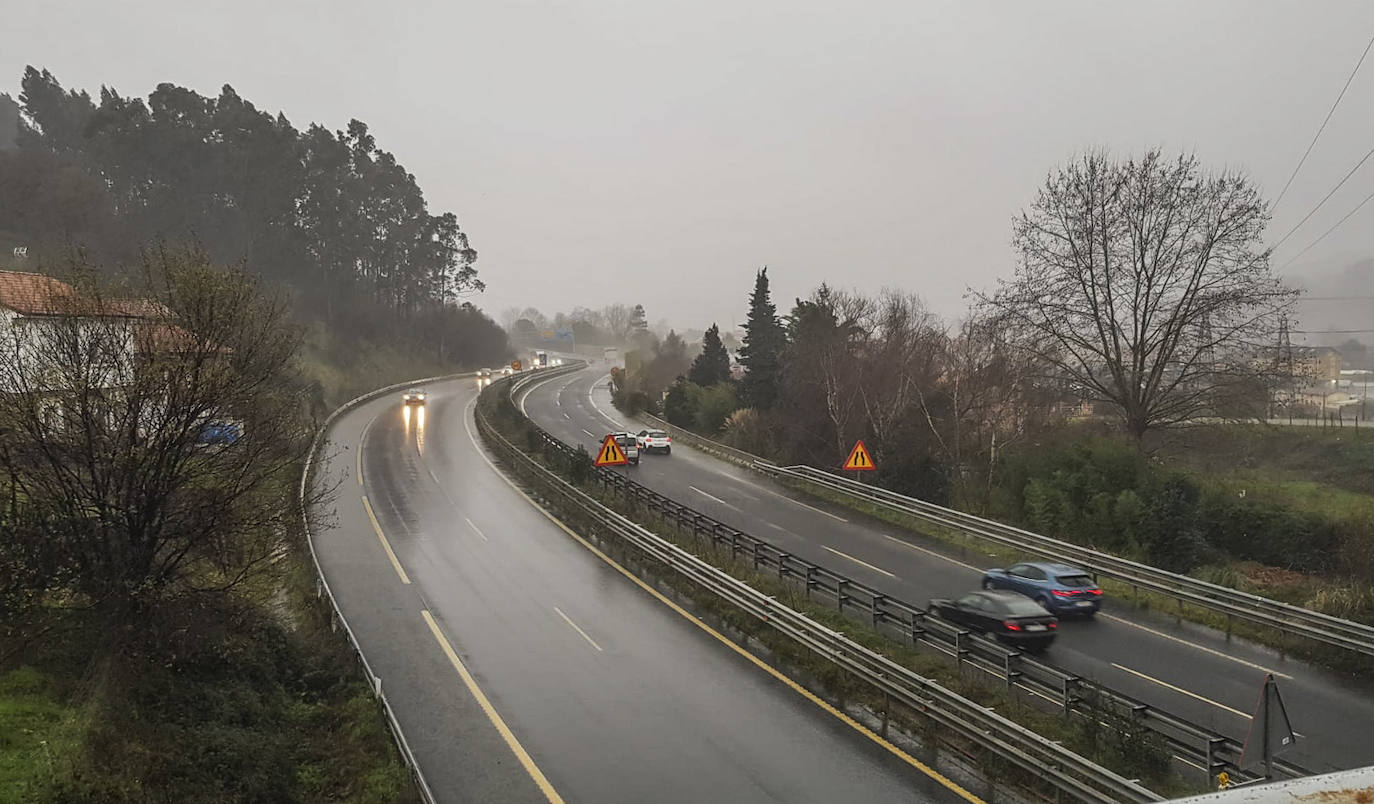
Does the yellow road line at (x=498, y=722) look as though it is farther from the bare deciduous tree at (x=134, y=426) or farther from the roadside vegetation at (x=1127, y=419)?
the roadside vegetation at (x=1127, y=419)

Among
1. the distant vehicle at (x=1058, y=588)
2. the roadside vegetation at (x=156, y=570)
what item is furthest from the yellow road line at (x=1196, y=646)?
the roadside vegetation at (x=156, y=570)

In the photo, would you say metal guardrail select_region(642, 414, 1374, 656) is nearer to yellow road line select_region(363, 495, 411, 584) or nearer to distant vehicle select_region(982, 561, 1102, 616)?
distant vehicle select_region(982, 561, 1102, 616)

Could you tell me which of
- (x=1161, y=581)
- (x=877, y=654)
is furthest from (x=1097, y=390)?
(x=877, y=654)

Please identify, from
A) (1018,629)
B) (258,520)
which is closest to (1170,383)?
(1018,629)

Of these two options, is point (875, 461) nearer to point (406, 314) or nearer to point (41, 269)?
point (41, 269)

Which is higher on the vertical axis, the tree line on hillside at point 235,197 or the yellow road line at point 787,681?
the tree line on hillside at point 235,197

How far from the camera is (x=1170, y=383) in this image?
31.3m

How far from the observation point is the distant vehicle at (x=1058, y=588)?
62.6ft

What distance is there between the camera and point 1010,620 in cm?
1659

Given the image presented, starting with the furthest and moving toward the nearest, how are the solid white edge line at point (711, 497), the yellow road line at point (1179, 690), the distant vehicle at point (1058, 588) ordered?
the solid white edge line at point (711, 497) < the distant vehicle at point (1058, 588) < the yellow road line at point (1179, 690)

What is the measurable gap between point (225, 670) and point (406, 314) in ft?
303

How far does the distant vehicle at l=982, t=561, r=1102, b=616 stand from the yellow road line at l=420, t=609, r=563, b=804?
13.0 m

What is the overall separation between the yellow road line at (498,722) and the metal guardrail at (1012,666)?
7.95 m

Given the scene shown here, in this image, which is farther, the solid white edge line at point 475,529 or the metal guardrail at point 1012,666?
the solid white edge line at point 475,529
